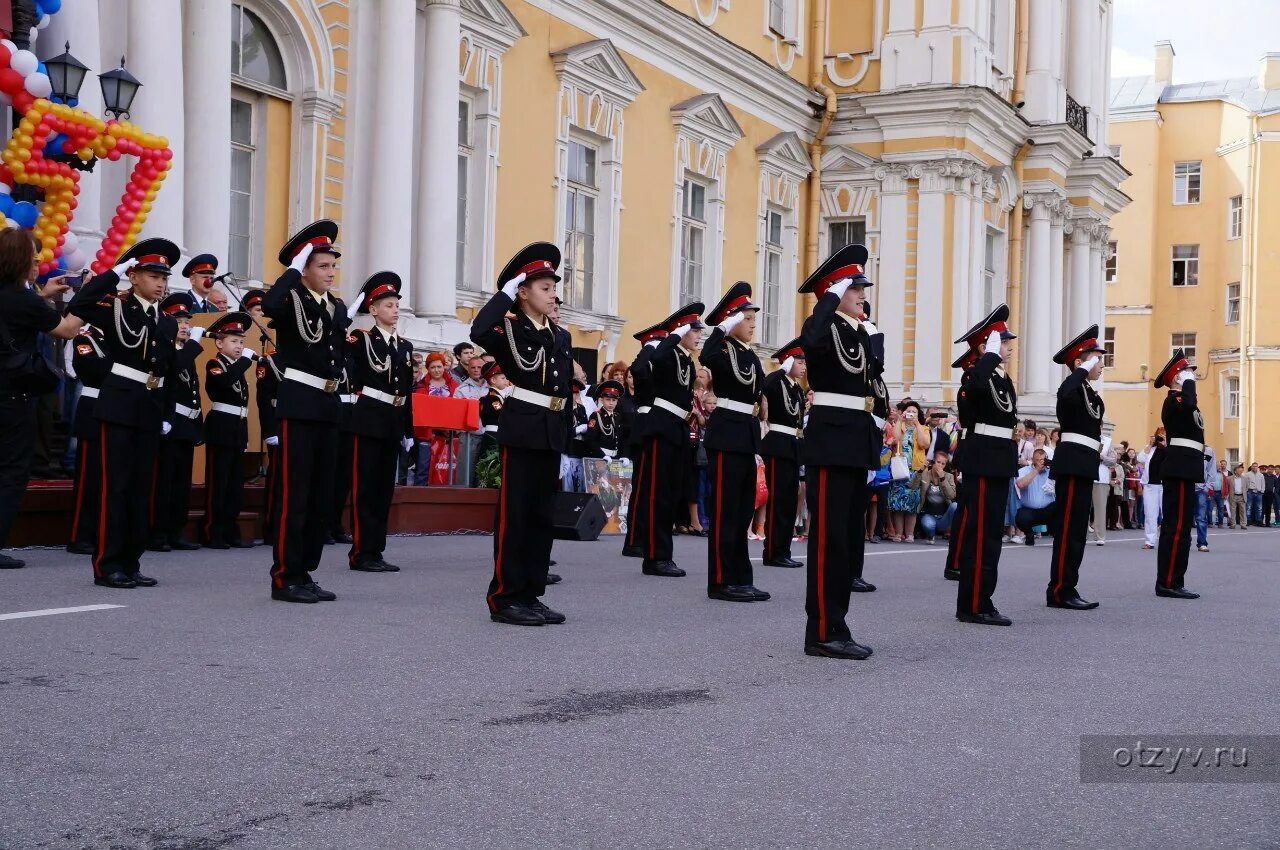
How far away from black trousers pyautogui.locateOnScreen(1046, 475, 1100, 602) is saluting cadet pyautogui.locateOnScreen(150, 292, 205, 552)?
6.34 m

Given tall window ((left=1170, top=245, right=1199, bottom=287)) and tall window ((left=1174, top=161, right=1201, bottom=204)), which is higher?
tall window ((left=1174, top=161, right=1201, bottom=204))

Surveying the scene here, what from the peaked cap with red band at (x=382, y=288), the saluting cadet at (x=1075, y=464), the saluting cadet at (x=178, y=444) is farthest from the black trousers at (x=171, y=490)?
the saluting cadet at (x=1075, y=464)

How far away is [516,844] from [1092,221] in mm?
33988

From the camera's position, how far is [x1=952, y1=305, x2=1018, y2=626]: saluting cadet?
9469mm

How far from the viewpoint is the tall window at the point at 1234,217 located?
51312 mm

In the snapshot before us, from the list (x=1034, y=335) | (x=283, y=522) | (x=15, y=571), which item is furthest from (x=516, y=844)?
(x=1034, y=335)

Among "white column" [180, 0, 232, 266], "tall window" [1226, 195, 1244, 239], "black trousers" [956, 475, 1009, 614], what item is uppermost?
"tall window" [1226, 195, 1244, 239]

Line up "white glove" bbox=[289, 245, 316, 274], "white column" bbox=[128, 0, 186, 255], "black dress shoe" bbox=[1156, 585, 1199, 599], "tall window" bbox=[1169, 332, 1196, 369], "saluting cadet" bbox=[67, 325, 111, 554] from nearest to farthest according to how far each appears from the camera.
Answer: "white glove" bbox=[289, 245, 316, 274] → "saluting cadet" bbox=[67, 325, 111, 554] → "black dress shoe" bbox=[1156, 585, 1199, 599] → "white column" bbox=[128, 0, 186, 255] → "tall window" bbox=[1169, 332, 1196, 369]

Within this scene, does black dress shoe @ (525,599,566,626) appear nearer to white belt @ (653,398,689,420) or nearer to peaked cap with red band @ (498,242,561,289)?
peaked cap with red band @ (498,242,561,289)

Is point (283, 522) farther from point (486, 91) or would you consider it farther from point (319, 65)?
point (486, 91)

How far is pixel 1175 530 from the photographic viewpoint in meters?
12.1

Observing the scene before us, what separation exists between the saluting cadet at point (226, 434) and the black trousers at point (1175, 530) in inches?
282

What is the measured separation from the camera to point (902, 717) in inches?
237

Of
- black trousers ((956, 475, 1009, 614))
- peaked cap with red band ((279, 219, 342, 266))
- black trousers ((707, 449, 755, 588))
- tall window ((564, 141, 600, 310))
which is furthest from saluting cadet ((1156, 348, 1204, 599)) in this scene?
tall window ((564, 141, 600, 310))
